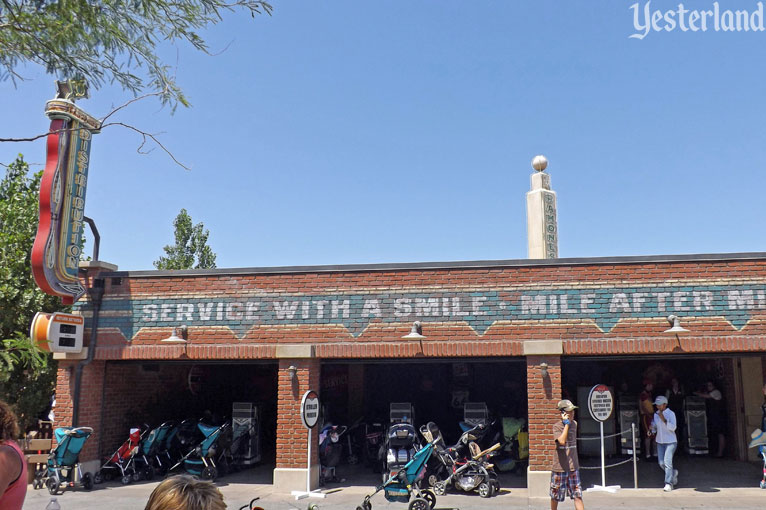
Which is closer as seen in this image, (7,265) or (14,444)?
(14,444)

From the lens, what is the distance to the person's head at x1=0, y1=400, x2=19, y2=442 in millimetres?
3658

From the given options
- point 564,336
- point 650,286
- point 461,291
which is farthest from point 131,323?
point 650,286

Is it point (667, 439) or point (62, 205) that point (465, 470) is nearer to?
point (667, 439)

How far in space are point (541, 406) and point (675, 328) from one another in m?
2.85

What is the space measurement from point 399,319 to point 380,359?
96 cm

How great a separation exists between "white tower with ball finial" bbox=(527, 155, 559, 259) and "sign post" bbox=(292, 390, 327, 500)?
881 cm

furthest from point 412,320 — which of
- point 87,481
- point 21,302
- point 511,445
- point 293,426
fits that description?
point 21,302

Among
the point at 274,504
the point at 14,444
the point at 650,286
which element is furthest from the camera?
the point at 650,286

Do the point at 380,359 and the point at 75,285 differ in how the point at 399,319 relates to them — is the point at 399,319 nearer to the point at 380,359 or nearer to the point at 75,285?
the point at 380,359

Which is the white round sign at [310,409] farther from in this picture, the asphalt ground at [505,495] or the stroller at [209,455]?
the stroller at [209,455]

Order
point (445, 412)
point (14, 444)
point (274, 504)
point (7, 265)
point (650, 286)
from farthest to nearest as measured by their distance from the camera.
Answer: point (445, 412)
point (7, 265)
point (650, 286)
point (274, 504)
point (14, 444)

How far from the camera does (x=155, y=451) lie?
48.7 feet

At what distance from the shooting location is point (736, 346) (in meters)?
12.2

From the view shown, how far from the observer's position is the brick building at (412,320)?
12469 millimetres
